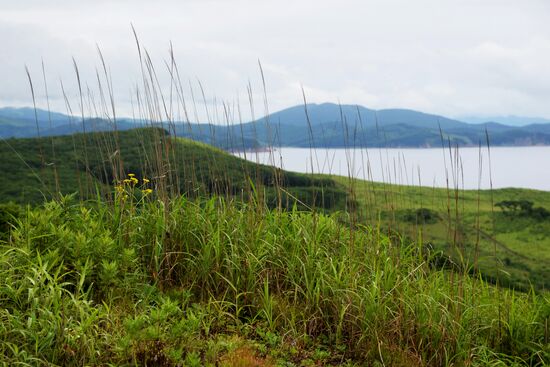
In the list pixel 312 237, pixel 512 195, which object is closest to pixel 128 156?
pixel 512 195

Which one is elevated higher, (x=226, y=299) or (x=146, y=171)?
(x=146, y=171)

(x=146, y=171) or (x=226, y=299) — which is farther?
(x=146, y=171)

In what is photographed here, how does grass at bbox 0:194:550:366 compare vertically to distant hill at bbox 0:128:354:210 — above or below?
below

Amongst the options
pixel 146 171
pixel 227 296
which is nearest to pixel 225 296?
pixel 227 296

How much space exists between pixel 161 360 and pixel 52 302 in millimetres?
859

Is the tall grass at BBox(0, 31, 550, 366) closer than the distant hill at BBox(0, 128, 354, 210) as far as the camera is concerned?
Yes

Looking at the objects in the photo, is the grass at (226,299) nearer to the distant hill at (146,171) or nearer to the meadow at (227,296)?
the meadow at (227,296)

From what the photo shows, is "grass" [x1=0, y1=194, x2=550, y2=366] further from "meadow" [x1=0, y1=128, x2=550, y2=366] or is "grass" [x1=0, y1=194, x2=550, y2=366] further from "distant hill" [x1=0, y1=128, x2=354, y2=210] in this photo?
"distant hill" [x1=0, y1=128, x2=354, y2=210]

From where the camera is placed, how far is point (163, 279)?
4.36m

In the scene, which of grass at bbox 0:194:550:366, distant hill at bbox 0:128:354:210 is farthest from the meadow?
distant hill at bbox 0:128:354:210

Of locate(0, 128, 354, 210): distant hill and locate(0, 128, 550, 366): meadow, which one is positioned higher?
locate(0, 128, 354, 210): distant hill


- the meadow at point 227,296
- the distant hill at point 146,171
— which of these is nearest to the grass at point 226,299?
the meadow at point 227,296

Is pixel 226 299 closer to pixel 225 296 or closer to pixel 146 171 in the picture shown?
pixel 225 296

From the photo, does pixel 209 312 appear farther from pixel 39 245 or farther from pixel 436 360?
pixel 436 360
